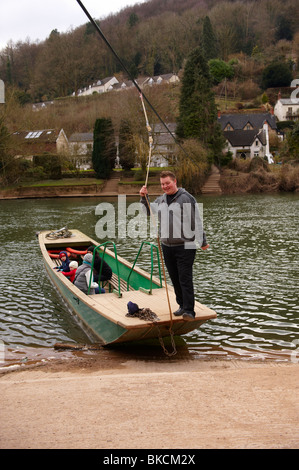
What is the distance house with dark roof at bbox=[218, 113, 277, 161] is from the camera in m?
66.9

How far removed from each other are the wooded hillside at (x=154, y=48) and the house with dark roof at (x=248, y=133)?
27.5 m

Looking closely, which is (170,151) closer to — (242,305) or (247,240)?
(247,240)

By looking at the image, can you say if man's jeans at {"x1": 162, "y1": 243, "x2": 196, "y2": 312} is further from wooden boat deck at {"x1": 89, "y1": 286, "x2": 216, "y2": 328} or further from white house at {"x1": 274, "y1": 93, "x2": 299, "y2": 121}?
white house at {"x1": 274, "y1": 93, "x2": 299, "y2": 121}

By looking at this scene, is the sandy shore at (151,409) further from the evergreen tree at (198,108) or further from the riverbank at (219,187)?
the evergreen tree at (198,108)

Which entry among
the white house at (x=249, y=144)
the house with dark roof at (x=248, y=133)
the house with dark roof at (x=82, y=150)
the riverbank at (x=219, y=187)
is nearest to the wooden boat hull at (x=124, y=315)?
the riverbank at (x=219, y=187)

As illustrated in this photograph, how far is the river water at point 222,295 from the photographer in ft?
27.4

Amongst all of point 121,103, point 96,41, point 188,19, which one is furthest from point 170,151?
point 188,19

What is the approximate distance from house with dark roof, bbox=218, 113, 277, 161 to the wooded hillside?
2746 centimetres

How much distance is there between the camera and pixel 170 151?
→ 151 ft

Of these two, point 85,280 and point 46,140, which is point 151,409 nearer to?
point 85,280

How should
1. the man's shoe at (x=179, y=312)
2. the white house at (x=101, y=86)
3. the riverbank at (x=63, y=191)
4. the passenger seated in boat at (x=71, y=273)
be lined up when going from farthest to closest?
the white house at (x=101, y=86) → the riverbank at (x=63, y=191) → the passenger seated in boat at (x=71, y=273) → the man's shoe at (x=179, y=312)

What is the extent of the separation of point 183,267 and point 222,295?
15.7ft

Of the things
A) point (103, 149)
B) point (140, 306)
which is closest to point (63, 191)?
point (103, 149)
